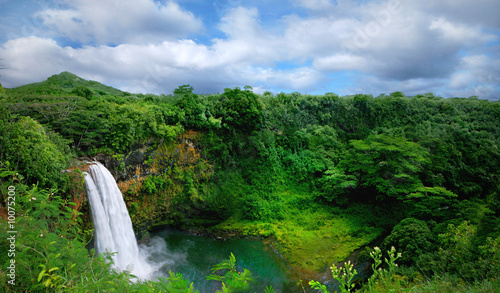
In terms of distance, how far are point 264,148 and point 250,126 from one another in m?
1.42

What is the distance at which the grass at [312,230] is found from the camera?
9.66m

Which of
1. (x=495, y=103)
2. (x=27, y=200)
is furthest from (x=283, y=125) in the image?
(x=495, y=103)

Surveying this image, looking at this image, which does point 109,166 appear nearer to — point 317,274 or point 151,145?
point 151,145

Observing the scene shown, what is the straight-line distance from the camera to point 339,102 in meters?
16.5

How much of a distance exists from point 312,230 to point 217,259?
4510mm

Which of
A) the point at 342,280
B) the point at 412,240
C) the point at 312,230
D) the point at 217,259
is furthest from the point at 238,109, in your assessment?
the point at 342,280

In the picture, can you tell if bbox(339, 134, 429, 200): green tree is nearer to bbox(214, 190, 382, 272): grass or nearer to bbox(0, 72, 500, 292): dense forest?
bbox(0, 72, 500, 292): dense forest

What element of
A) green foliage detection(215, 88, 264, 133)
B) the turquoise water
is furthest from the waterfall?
green foliage detection(215, 88, 264, 133)

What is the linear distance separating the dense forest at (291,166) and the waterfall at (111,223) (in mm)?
368

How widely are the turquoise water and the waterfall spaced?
3.41 ft

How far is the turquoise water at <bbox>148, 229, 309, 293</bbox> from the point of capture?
8289mm

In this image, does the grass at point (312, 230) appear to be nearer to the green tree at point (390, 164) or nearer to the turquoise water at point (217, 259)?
the turquoise water at point (217, 259)

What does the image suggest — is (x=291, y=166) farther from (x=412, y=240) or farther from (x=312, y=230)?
(x=412, y=240)

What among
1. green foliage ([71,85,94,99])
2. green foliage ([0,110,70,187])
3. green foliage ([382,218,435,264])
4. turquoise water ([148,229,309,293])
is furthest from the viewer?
green foliage ([71,85,94,99])
